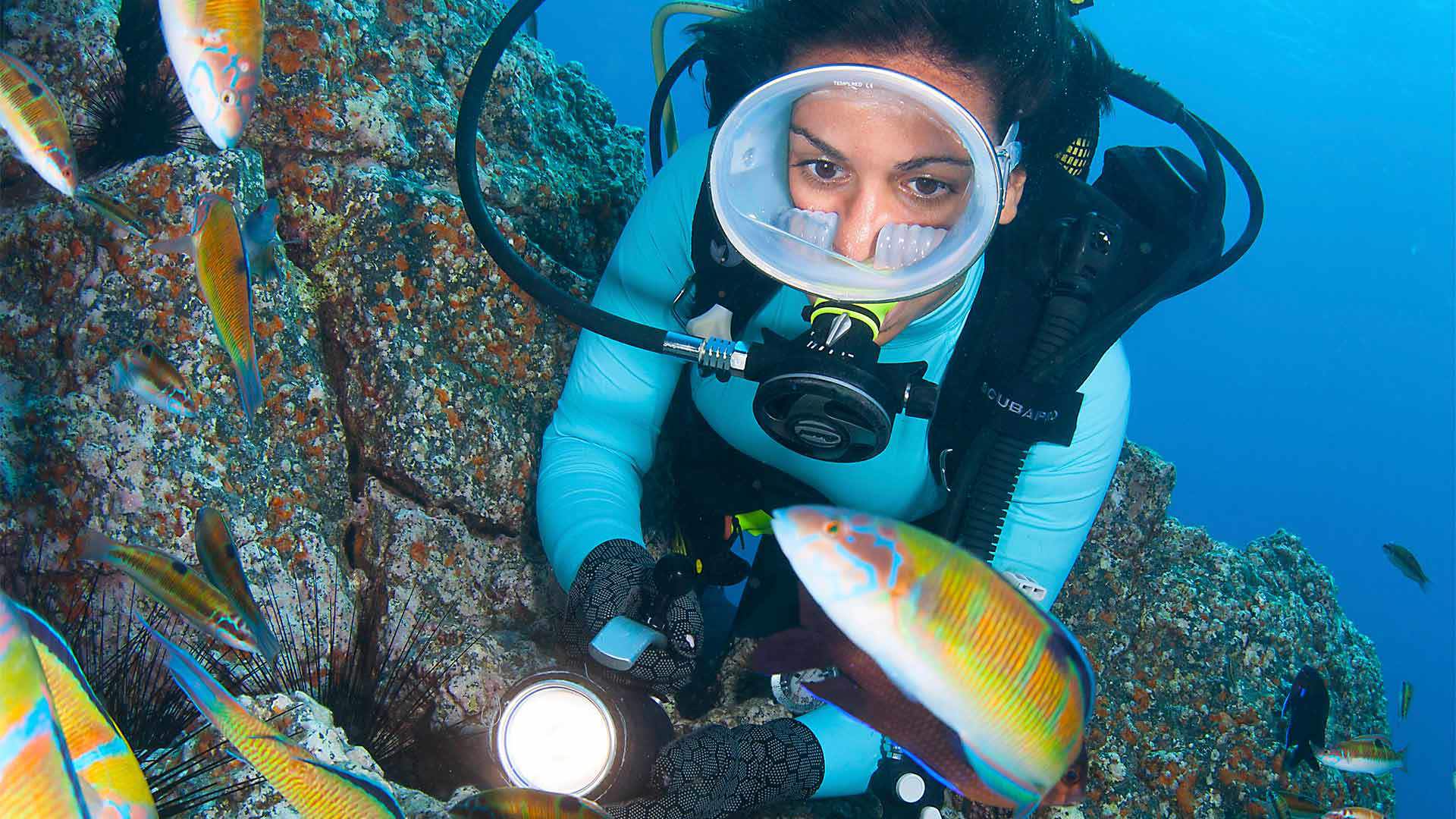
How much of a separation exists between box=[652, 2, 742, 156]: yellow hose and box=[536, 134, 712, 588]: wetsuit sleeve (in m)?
0.37

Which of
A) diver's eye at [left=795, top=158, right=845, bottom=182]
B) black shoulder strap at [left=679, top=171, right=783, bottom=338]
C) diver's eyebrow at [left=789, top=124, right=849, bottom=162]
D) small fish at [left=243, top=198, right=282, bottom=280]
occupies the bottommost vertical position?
small fish at [left=243, top=198, right=282, bottom=280]

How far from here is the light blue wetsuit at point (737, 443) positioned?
2312 millimetres

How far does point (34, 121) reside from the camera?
171cm

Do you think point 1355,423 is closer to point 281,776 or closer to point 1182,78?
point 1182,78

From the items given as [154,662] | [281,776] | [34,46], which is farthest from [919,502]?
[34,46]

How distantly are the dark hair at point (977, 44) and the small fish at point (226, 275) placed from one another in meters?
1.47

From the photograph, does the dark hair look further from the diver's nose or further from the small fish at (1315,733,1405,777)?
the small fish at (1315,733,1405,777)

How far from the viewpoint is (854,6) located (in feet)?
6.33

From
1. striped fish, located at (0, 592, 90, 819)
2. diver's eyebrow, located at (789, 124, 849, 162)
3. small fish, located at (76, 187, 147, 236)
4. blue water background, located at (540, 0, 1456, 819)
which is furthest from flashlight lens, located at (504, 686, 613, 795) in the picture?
blue water background, located at (540, 0, 1456, 819)

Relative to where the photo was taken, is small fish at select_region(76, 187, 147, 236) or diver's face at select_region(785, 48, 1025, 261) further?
small fish at select_region(76, 187, 147, 236)

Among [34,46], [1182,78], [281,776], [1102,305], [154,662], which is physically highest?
[1182,78]

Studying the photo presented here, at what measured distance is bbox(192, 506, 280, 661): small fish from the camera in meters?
1.55

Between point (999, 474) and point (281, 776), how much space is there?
1.77 metres

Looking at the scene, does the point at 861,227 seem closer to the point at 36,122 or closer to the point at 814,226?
the point at 814,226
